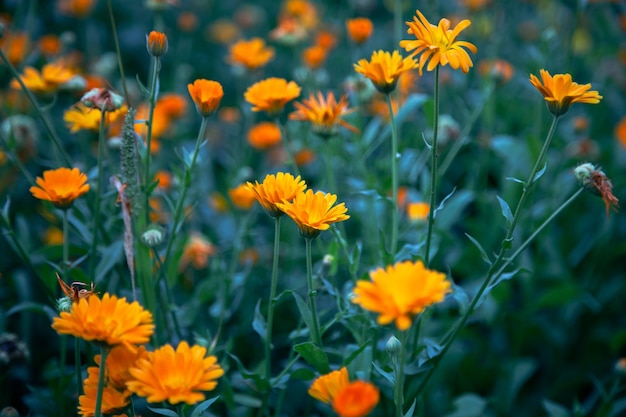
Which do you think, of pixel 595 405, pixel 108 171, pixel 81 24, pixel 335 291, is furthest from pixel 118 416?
pixel 81 24

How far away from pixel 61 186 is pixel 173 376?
54 centimetres

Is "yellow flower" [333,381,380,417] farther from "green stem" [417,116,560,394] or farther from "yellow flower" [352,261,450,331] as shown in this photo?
"green stem" [417,116,560,394]

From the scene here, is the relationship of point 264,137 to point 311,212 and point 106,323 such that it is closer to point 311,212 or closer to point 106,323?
point 311,212

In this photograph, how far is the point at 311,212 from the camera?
1169 millimetres

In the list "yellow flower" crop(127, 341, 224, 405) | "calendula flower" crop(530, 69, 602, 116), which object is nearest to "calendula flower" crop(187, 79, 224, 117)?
"yellow flower" crop(127, 341, 224, 405)

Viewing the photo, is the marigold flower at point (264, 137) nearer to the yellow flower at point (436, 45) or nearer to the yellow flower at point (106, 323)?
the yellow flower at point (436, 45)

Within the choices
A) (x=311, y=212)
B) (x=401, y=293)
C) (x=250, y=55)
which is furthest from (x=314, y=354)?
(x=250, y=55)

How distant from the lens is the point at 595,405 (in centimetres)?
204

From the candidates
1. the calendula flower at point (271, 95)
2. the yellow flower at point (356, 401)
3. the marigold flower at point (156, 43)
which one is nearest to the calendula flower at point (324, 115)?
the calendula flower at point (271, 95)

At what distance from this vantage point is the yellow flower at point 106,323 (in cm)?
102

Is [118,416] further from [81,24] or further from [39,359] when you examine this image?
[81,24]

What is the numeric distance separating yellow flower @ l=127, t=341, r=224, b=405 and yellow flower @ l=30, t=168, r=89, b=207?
1.45 feet

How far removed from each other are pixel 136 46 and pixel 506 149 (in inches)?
96.2

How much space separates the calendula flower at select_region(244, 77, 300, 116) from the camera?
1530mm
